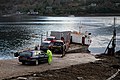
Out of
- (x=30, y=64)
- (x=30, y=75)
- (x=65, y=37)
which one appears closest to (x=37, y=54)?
(x=30, y=64)

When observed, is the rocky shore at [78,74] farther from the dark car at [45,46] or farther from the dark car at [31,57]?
the dark car at [45,46]

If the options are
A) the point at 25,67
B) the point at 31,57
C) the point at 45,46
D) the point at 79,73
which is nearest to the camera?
the point at 79,73

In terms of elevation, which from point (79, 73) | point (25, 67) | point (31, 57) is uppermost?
point (31, 57)

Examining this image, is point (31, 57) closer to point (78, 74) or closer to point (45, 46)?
point (78, 74)

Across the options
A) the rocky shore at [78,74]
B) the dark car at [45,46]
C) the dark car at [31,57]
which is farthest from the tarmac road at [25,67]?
the dark car at [45,46]

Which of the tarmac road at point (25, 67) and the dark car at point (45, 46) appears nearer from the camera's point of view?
the tarmac road at point (25, 67)

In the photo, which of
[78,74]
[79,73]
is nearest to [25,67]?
[79,73]

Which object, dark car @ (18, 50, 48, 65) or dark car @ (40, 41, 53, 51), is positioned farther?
dark car @ (40, 41, 53, 51)

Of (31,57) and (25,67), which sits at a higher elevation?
(31,57)

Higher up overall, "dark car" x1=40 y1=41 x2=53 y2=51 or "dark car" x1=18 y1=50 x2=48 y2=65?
"dark car" x1=18 y1=50 x2=48 y2=65

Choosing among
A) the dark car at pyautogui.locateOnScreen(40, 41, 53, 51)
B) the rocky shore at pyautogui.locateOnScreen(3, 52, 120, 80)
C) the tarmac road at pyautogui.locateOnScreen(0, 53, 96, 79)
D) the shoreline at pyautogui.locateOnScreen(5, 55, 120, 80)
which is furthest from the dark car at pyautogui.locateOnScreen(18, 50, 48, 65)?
the dark car at pyautogui.locateOnScreen(40, 41, 53, 51)

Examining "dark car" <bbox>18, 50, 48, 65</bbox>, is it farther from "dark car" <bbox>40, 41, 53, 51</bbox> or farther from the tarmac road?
"dark car" <bbox>40, 41, 53, 51</bbox>

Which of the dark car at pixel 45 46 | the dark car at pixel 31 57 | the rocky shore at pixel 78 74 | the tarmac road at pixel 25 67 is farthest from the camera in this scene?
the dark car at pixel 45 46

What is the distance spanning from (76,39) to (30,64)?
3191 centimetres
